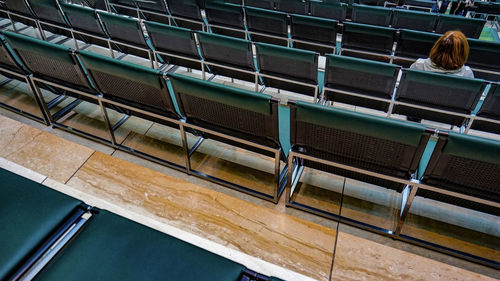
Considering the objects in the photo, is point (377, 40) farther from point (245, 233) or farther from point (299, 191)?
point (245, 233)

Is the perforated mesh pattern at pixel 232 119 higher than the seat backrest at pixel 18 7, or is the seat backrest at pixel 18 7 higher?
the seat backrest at pixel 18 7

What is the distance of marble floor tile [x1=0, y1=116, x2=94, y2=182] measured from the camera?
2.39 m

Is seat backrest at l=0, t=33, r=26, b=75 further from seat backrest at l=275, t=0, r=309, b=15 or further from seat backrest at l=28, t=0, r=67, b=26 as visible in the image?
seat backrest at l=275, t=0, r=309, b=15

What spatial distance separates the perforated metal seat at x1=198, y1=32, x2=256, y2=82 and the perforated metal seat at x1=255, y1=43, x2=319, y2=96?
0.38 feet

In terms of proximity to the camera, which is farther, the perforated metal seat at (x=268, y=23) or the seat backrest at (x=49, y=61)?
the perforated metal seat at (x=268, y=23)

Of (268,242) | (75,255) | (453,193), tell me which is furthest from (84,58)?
(453,193)

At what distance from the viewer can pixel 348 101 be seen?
3084 millimetres

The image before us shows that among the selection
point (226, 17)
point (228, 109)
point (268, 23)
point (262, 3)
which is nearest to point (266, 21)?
point (268, 23)

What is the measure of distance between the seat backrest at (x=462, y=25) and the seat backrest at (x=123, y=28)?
3.40 meters

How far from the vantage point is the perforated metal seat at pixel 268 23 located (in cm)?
375

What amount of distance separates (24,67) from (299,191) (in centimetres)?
233

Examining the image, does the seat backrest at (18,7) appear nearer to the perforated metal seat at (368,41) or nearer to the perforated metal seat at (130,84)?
the perforated metal seat at (130,84)

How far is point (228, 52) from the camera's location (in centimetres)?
309

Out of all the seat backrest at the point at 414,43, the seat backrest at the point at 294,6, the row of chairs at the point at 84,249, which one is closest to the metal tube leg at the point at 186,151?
the row of chairs at the point at 84,249
